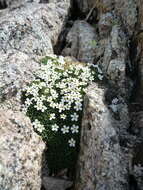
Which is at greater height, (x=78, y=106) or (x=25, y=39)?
(x=25, y=39)

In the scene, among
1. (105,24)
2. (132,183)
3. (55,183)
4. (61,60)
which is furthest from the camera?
(105,24)

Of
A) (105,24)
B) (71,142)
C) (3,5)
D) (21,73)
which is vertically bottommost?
(71,142)

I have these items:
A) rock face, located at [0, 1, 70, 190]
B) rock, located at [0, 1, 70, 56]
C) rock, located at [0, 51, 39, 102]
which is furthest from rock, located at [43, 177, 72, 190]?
rock, located at [0, 1, 70, 56]

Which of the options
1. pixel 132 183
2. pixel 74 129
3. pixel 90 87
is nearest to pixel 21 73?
pixel 90 87

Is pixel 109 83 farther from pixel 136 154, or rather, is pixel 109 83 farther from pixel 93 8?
pixel 93 8

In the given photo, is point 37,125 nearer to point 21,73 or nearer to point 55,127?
point 55,127

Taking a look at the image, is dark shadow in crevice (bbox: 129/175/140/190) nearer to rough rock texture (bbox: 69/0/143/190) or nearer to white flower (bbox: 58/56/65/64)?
rough rock texture (bbox: 69/0/143/190)

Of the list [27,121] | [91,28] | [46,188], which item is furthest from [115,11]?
[46,188]
